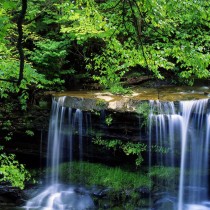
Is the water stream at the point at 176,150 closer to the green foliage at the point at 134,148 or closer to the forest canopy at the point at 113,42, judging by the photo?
the green foliage at the point at 134,148

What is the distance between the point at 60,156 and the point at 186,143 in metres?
4.01

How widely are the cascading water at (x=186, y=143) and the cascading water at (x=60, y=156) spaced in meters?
2.36

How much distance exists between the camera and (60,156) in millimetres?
10172

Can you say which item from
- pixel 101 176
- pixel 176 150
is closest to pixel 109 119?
pixel 101 176

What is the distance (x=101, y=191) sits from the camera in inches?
362

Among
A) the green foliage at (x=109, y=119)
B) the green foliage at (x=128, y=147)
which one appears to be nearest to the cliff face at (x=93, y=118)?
the green foliage at (x=109, y=119)

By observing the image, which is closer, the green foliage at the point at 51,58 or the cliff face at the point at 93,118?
the cliff face at the point at 93,118

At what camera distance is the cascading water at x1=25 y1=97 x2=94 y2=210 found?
8953mm

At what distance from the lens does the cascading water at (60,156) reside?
29.4 ft

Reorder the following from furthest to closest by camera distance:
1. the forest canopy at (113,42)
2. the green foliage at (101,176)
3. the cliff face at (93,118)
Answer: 1. the green foliage at (101,176)
2. the cliff face at (93,118)
3. the forest canopy at (113,42)

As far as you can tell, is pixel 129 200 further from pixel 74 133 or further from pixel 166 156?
pixel 74 133

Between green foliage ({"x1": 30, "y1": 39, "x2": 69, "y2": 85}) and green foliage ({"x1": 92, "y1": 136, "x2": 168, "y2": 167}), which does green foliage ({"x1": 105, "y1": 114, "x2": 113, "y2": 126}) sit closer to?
green foliage ({"x1": 92, "y1": 136, "x2": 168, "y2": 167})

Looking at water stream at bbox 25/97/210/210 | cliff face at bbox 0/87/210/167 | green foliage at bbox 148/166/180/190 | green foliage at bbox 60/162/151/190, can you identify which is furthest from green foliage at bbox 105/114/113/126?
green foliage at bbox 148/166/180/190

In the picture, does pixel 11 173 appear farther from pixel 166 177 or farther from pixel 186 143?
pixel 186 143
